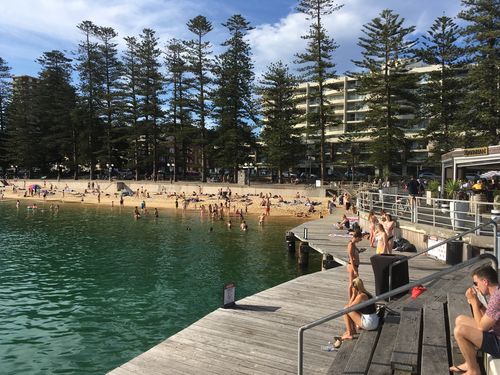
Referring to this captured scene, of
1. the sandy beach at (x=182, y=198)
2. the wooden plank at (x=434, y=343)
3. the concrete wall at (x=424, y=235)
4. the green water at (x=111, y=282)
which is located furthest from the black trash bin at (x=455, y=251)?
the sandy beach at (x=182, y=198)

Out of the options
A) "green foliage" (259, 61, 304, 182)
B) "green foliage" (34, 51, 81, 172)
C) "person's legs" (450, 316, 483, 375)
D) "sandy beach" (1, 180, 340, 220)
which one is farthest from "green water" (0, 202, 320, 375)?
"green foliage" (34, 51, 81, 172)

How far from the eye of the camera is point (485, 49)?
38.9 m

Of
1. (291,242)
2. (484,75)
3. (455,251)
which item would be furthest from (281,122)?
(455,251)

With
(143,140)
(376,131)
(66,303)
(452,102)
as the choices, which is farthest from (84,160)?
(66,303)

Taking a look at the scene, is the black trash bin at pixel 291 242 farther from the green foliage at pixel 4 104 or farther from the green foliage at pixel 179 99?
the green foliage at pixel 4 104

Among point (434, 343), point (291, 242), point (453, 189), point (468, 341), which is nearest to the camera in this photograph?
point (468, 341)

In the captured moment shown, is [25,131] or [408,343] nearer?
[408,343]

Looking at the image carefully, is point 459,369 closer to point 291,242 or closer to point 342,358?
point 342,358

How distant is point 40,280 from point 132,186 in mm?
45088

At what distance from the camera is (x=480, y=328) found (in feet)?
15.7

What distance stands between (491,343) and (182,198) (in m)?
50.3

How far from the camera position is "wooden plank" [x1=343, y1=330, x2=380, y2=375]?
573cm

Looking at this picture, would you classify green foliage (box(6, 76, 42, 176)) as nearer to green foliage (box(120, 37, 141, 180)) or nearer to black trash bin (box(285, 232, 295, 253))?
green foliage (box(120, 37, 141, 180))

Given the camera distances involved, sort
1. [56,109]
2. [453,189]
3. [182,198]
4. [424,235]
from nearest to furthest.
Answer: [424,235], [453,189], [182,198], [56,109]
